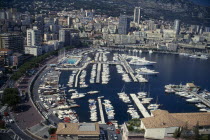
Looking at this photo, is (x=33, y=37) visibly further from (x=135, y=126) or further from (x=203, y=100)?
(x=135, y=126)

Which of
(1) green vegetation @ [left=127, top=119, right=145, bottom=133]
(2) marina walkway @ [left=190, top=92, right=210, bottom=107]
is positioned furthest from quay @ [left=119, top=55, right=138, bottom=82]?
(1) green vegetation @ [left=127, top=119, right=145, bottom=133]

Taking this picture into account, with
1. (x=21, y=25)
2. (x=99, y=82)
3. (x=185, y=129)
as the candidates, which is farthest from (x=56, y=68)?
(x=21, y=25)

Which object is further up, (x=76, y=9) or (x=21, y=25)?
(x=76, y=9)

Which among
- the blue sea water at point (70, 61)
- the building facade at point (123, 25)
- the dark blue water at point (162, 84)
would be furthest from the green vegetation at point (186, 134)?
the building facade at point (123, 25)

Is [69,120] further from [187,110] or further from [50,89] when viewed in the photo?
[187,110]

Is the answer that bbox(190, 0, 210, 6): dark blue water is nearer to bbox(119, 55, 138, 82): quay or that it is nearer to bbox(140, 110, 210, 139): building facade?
bbox(119, 55, 138, 82): quay

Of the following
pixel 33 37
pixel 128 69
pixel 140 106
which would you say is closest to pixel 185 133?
pixel 140 106

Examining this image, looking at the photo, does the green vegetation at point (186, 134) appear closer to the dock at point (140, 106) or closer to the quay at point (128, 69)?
the dock at point (140, 106)
